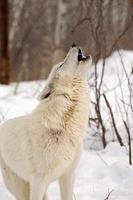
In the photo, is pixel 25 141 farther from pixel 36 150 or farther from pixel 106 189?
pixel 106 189

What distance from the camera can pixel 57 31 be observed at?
30.5 metres

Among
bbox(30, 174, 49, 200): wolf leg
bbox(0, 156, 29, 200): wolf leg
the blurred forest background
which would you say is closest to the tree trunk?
the blurred forest background

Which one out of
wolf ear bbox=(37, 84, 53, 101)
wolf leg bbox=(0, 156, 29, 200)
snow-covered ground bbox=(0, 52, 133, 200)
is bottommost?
snow-covered ground bbox=(0, 52, 133, 200)

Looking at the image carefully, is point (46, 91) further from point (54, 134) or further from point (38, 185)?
point (38, 185)

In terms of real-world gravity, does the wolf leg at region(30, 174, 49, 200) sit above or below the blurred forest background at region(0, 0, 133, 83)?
below

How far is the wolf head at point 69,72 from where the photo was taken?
4391 millimetres

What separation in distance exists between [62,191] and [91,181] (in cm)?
120

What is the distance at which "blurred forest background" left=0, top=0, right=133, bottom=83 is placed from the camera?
21.8 ft

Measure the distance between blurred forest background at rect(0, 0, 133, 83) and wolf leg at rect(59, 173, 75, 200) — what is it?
2.46m

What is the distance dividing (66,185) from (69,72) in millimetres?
1015

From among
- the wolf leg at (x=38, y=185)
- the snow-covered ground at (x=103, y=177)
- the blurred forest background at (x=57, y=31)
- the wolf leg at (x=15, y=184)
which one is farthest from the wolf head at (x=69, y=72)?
the blurred forest background at (x=57, y=31)

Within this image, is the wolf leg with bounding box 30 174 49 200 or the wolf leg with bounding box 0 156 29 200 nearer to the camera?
the wolf leg with bounding box 30 174 49 200

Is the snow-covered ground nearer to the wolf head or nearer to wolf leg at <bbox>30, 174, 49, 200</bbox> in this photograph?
wolf leg at <bbox>30, 174, 49, 200</bbox>

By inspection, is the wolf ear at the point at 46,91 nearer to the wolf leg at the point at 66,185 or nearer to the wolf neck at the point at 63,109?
the wolf neck at the point at 63,109
